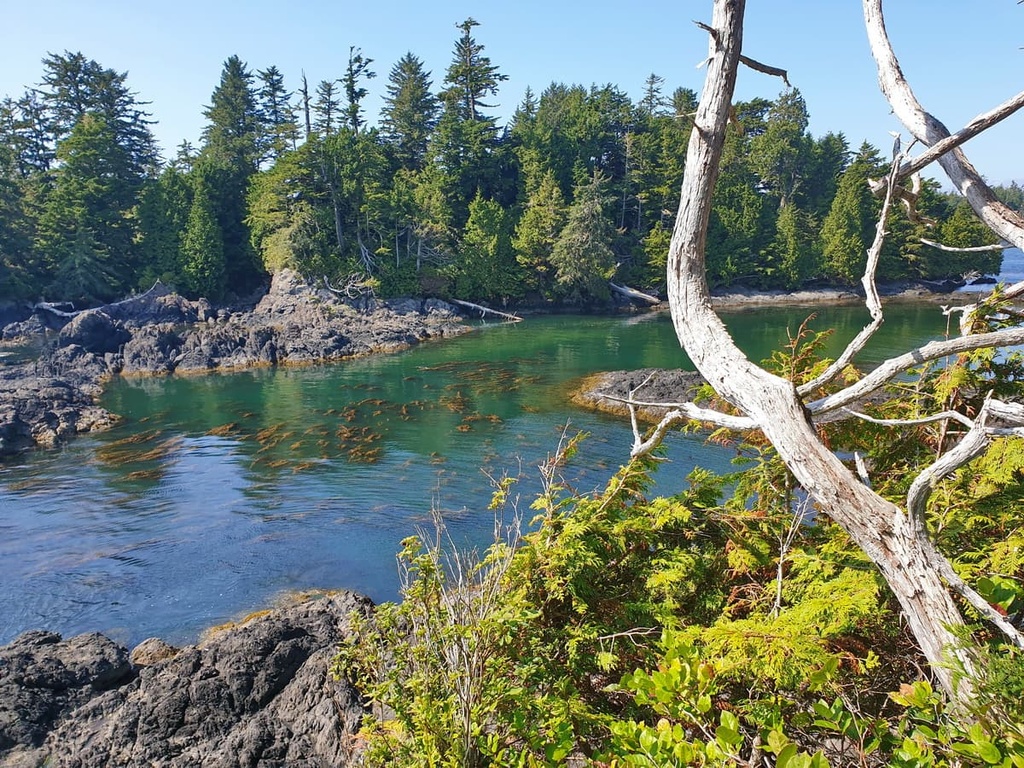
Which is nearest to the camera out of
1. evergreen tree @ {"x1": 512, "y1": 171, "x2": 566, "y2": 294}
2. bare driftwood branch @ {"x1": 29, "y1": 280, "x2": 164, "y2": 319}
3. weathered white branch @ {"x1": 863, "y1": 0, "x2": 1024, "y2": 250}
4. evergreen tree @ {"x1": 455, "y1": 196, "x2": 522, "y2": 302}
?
weathered white branch @ {"x1": 863, "y1": 0, "x2": 1024, "y2": 250}

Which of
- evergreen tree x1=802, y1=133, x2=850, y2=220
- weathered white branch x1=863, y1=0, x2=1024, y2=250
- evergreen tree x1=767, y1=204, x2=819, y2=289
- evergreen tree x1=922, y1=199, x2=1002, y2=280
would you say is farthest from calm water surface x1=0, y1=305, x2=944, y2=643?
evergreen tree x1=802, y1=133, x2=850, y2=220

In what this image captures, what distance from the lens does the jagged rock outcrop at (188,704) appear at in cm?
565

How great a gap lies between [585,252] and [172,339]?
25386 millimetres

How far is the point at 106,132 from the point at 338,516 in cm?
4235

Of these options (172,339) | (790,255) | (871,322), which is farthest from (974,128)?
(790,255)

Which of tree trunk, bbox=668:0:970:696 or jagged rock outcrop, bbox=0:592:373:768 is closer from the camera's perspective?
tree trunk, bbox=668:0:970:696

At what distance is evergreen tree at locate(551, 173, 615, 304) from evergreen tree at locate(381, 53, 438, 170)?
16.1 metres

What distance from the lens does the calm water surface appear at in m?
10.8

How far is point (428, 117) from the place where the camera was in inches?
2146

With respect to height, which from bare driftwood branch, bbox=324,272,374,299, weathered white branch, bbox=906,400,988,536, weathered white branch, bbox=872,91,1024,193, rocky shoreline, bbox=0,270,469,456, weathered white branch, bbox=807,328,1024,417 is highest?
weathered white branch, bbox=872,91,1024,193

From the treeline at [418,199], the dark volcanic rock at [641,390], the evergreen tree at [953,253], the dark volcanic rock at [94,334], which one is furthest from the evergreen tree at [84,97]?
the evergreen tree at [953,253]

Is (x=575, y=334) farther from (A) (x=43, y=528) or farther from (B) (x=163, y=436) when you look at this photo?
(A) (x=43, y=528)

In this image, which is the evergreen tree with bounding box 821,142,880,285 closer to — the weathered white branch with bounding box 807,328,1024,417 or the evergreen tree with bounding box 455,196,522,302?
the evergreen tree with bounding box 455,196,522,302

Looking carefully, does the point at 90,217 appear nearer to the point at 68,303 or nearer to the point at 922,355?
the point at 68,303
